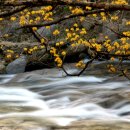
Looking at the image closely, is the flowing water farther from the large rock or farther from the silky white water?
the large rock

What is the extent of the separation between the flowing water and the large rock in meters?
1.16

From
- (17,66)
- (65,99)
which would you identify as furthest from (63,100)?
(17,66)

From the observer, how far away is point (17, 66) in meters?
14.7

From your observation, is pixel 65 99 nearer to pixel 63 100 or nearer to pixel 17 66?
pixel 63 100

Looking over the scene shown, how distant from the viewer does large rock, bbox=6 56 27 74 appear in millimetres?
14609

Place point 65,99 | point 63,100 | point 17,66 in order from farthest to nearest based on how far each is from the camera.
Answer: point 17,66
point 65,99
point 63,100

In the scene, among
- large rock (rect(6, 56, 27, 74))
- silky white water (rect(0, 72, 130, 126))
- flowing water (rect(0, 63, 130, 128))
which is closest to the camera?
flowing water (rect(0, 63, 130, 128))

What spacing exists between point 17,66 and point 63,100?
601 centimetres

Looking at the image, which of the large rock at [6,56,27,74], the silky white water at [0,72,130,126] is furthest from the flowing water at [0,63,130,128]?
the large rock at [6,56,27,74]

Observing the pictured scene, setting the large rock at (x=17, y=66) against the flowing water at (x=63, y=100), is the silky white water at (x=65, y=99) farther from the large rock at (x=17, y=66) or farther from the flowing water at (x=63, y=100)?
the large rock at (x=17, y=66)

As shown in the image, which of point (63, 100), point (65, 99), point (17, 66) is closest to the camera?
point (63, 100)

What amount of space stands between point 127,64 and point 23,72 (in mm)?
4047

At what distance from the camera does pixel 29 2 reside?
4.28 meters

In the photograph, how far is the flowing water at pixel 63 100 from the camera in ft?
23.5
